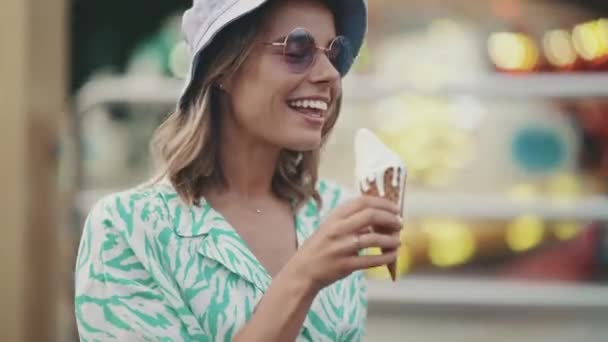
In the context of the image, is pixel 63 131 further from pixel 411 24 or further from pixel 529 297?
pixel 529 297

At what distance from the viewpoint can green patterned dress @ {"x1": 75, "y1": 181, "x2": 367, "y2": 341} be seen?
231 centimetres

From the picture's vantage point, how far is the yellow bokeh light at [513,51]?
5859mm

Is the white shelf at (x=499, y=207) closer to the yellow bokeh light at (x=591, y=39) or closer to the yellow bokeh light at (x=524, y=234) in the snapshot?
the yellow bokeh light at (x=524, y=234)

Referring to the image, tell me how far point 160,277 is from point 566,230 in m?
3.52

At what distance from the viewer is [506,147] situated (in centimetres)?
569

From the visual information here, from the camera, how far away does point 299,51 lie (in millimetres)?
2365

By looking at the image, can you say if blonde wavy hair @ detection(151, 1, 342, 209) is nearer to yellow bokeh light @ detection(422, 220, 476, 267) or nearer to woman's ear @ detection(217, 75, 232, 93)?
woman's ear @ detection(217, 75, 232, 93)

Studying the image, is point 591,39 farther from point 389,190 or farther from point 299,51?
point 389,190

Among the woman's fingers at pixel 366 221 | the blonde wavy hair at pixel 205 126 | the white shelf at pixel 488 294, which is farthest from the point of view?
the white shelf at pixel 488 294

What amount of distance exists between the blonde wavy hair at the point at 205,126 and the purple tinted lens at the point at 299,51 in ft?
0.27

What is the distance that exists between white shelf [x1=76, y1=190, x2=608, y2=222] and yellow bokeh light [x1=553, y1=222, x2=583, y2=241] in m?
0.14

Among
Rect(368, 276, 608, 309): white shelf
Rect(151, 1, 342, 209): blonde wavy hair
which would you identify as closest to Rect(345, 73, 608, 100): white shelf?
Rect(368, 276, 608, 309): white shelf

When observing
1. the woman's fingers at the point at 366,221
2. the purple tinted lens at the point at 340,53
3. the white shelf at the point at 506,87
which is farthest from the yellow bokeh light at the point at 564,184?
the woman's fingers at the point at 366,221

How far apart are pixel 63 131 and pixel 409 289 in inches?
62.0
